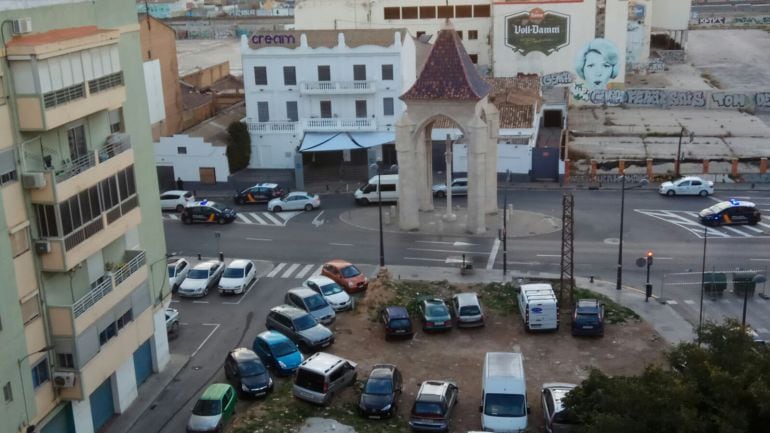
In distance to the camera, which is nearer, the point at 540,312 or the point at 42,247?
the point at 42,247

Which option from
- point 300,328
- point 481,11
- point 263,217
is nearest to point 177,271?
point 300,328

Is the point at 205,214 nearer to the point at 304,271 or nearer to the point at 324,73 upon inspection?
the point at 304,271

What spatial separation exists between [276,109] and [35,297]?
4426cm

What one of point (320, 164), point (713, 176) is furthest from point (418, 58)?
point (713, 176)

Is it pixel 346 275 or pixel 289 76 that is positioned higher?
pixel 289 76

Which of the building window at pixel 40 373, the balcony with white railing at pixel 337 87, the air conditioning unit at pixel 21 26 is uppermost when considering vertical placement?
the air conditioning unit at pixel 21 26

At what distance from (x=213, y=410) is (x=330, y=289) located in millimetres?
Result: 13144

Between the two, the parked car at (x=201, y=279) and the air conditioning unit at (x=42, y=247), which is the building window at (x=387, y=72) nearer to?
the parked car at (x=201, y=279)

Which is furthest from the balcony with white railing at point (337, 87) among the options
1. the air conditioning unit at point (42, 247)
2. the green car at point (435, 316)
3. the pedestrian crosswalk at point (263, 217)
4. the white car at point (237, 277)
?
the air conditioning unit at point (42, 247)

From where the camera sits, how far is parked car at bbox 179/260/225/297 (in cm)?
4650

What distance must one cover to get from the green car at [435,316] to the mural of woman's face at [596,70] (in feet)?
193

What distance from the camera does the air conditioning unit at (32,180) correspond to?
92.9ft

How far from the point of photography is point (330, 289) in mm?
45125

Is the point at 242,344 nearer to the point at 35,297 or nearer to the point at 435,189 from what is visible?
the point at 35,297
